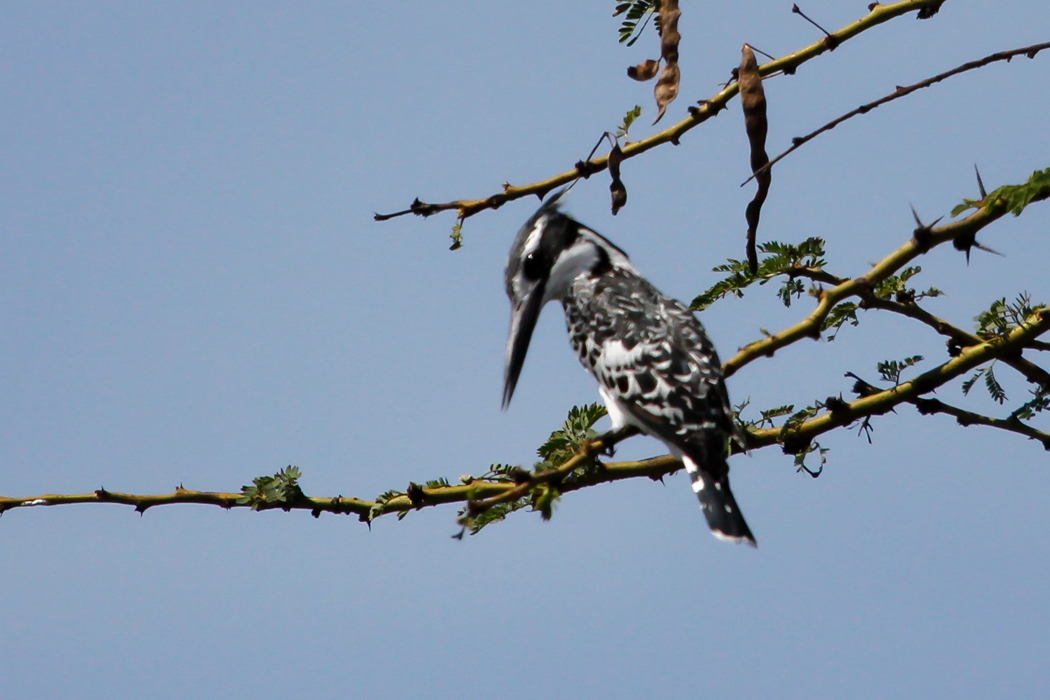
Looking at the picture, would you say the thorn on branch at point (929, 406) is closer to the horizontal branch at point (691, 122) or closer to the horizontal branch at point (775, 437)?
the horizontal branch at point (775, 437)

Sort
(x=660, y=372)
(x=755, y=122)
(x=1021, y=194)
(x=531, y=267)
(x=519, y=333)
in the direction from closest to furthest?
(x=1021, y=194) < (x=755, y=122) < (x=660, y=372) < (x=519, y=333) < (x=531, y=267)

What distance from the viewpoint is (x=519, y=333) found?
500 centimetres

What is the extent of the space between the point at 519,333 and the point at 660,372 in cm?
86

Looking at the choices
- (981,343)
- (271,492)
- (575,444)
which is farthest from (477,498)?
(981,343)

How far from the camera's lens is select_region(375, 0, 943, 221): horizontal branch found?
10.0 feet

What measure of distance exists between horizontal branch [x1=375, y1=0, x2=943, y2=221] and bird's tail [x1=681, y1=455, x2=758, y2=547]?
116 cm

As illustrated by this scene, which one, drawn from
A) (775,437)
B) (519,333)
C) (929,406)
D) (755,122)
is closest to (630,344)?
(519,333)

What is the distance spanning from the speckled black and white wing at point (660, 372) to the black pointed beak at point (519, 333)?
0.16 m

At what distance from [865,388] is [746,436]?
45cm

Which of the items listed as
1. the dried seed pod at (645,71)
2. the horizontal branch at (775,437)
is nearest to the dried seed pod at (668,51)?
the dried seed pod at (645,71)

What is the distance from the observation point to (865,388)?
136 inches

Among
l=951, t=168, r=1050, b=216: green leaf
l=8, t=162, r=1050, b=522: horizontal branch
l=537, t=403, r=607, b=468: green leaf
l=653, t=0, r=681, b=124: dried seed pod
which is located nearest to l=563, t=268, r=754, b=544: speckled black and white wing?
l=8, t=162, r=1050, b=522: horizontal branch

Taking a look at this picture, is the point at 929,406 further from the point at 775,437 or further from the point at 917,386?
the point at 775,437

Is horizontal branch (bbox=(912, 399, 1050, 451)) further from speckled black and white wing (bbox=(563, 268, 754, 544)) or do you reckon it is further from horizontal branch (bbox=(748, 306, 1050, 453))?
speckled black and white wing (bbox=(563, 268, 754, 544))
